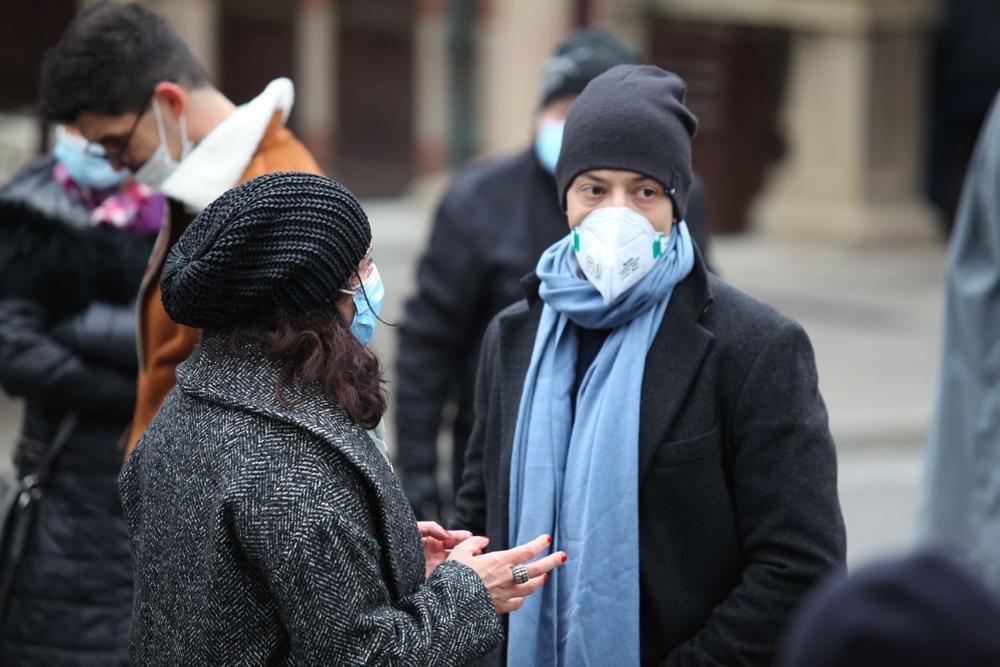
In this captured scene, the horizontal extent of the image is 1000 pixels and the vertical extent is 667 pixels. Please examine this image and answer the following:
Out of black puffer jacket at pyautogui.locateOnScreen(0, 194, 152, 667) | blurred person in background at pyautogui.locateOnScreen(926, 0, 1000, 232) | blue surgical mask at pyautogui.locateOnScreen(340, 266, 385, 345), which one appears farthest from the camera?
blurred person in background at pyautogui.locateOnScreen(926, 0, 1000, 232)

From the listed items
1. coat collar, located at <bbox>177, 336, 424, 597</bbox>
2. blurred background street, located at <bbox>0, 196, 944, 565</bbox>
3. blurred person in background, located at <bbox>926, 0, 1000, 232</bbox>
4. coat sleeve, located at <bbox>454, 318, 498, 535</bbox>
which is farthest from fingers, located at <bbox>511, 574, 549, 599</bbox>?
blurred person in background, located at <bbox>926, 0, 1000, 232</bbox>

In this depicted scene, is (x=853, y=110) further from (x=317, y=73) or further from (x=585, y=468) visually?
(x=585, y=468)

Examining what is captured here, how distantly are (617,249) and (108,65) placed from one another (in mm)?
1429

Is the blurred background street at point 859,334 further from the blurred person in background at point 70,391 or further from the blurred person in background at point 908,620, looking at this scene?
the blurred person in background at point 908,620

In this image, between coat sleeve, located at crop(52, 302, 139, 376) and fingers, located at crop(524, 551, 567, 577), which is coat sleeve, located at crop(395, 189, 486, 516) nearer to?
coat sleeve, located at crop(52, 302, 139, 376)

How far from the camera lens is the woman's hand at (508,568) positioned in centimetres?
275

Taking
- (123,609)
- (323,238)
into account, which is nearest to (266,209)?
(323,238)

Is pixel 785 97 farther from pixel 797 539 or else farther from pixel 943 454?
pixel 797 539

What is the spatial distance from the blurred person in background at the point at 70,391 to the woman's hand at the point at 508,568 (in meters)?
1.74

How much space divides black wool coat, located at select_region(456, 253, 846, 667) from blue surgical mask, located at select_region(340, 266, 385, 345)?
0.50m

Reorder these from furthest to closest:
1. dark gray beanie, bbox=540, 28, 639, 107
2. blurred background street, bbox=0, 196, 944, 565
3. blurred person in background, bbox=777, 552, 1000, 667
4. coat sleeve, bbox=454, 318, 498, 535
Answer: blurred background street, bbox=0, 196, 944, 565 < dark gray beanie, bbox=540, 28, 639, 107 < coat sleeve, bbox=454, 318, 498, 535 < blurred person in background, bbox=777, 552, 1000, 667

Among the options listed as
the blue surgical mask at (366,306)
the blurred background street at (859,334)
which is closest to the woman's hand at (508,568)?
the blue surgical mask at (366,306)

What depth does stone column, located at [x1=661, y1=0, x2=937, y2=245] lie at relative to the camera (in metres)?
13.1

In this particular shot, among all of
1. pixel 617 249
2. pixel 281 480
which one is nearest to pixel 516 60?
pixel 617 249
